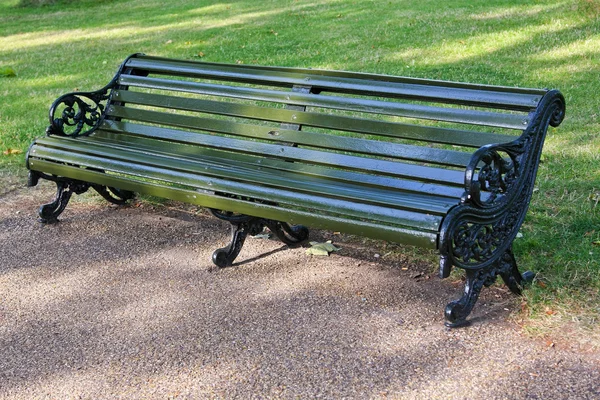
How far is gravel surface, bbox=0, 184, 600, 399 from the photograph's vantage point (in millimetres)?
3484

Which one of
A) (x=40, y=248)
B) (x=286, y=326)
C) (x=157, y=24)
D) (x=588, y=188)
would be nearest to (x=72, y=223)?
(x=40, y=248)

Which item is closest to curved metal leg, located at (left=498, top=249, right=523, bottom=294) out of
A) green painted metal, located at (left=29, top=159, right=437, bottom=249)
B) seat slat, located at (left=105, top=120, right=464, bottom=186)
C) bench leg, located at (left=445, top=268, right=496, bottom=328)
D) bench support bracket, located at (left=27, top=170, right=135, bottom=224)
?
bench leg, located at (left=445, top=268, right=496, bottom=328)

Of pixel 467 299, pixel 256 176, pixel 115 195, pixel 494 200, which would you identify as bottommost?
pixel 115 195

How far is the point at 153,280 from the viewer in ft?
15.2

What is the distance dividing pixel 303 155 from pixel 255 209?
2.11 ft

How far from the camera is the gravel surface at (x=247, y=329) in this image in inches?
137

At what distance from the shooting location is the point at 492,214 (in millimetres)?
3756

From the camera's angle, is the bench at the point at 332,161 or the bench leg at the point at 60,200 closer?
the bench at the point at 332,161

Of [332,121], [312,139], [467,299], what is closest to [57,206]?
[312,139]

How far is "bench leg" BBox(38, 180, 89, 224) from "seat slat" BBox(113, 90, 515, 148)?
2.35ft

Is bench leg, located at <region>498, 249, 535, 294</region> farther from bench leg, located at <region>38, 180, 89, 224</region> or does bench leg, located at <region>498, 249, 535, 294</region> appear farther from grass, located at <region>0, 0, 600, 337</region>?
bench leg, located at <region>38, 180, 89, 224</region>

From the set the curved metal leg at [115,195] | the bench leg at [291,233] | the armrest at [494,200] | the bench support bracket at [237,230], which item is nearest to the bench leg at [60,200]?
the curved metal leg at [115,195]

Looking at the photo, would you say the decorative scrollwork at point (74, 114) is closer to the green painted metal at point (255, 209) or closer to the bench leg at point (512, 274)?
the green painted metal at point (255, 209)

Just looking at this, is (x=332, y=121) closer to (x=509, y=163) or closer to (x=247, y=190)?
(x=247, y=190)
